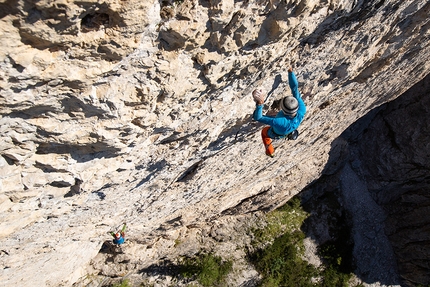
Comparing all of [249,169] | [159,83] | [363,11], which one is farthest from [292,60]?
[249,169]

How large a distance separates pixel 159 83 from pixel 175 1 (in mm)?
698

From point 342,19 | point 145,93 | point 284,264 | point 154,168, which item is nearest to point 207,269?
point 284,264

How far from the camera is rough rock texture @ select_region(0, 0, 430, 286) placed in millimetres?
2219

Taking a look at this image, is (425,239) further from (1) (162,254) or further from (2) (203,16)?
(2) (203,16)

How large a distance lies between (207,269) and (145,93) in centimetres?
806

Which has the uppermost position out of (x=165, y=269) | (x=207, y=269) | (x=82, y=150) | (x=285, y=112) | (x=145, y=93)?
(x=165, y=269)

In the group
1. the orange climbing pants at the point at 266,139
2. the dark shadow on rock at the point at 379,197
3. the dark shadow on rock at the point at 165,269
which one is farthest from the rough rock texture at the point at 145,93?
the dark shadow on rock at the point at 379,197

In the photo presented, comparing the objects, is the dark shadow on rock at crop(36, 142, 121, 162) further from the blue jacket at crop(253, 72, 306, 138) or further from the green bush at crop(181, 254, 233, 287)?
the green bush at crop(181, 254, 233, 287)

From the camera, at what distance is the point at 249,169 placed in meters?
7.05

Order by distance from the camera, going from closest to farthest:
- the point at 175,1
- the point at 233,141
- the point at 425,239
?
the point at 175,1
the point at 233,141
the point at 425,239

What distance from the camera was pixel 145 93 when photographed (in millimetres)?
2785

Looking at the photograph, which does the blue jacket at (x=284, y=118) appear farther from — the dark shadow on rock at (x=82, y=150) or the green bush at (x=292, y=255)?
the green bush at (x=292, y=255)

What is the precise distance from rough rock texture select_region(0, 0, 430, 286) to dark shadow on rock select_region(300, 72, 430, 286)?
4138mm

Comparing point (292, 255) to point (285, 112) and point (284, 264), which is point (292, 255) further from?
point (285, 112)
